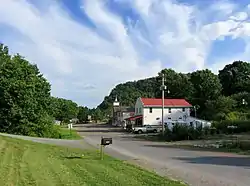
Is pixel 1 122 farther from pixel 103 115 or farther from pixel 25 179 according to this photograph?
pixel 103 115

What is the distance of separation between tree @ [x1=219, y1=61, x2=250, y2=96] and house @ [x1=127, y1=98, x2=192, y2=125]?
19.4 meters

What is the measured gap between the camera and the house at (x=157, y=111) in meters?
71.6

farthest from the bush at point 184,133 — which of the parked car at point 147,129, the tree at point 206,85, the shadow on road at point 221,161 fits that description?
the tree at point 206,85

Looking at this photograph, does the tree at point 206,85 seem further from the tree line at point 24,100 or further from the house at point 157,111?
the tree line at point 24,100

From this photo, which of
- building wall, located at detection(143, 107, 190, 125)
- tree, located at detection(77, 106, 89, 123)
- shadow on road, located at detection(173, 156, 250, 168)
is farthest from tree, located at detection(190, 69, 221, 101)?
shadow on road, located at detection(173, 156, 250, 168)

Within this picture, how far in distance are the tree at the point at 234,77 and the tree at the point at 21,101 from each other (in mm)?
56061

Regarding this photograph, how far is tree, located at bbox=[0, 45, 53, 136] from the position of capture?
4188 centimetres

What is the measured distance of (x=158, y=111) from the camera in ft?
237

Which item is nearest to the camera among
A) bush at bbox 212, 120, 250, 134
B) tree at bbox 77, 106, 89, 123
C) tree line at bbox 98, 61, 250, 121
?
bush at bbox 212, 120, 250, 134

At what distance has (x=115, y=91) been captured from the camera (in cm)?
18312

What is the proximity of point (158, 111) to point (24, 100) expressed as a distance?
116 feet

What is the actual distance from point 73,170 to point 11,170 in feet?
7.07

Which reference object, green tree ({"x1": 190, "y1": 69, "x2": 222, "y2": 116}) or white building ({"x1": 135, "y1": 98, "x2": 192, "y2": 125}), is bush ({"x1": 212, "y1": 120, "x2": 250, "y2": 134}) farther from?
green tree ({"x1": 190, "y1": 69, "x2": 222, "y2": 116})

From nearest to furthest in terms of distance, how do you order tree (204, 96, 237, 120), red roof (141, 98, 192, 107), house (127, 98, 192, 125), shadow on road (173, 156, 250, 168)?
shadow on road (173, 156, 250, 168) → tree (204, 96, 237, 120) → house (127, 98, 192, 125) → red roof (141, 98, 192, 107)
